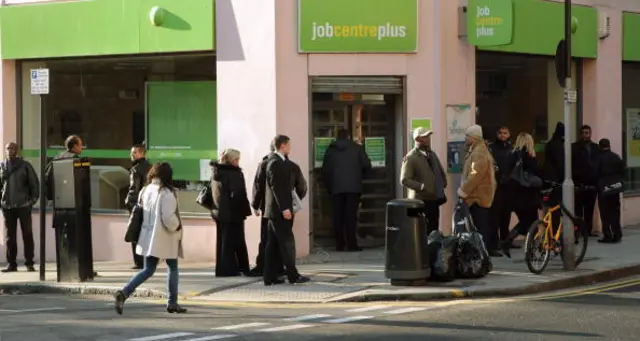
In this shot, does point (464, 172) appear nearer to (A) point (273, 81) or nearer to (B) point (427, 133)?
(B) point (427, 133)

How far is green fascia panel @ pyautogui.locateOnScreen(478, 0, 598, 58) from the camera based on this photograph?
17.7 meters

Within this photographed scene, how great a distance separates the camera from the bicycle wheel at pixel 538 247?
13.9 m

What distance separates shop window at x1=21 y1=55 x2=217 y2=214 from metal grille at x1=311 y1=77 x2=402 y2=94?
1.80 m

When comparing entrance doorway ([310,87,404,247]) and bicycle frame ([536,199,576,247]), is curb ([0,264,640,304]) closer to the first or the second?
bicycle frame ([536,199,576,247])

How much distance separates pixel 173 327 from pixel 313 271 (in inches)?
171

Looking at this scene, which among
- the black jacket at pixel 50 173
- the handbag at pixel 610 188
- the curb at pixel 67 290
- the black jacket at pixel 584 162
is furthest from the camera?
the black jacket at pixel 584 162

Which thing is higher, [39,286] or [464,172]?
[464,172]

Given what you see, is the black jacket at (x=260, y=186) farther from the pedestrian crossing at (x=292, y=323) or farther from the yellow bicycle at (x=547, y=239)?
the yellow bicycle at (x=547, y=239)

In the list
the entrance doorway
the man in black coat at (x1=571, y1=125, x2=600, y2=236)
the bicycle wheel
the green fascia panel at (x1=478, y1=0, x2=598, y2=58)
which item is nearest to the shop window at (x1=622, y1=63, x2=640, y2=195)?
the green fascia panel at (x1=478, y1=0, x2=598, y2=58)

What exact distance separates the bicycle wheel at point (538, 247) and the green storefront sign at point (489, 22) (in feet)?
11.1

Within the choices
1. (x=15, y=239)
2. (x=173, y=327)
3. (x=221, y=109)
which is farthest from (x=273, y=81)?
(x=173, y=327)

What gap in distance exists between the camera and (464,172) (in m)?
15.0

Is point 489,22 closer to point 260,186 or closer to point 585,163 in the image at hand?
point 585,163

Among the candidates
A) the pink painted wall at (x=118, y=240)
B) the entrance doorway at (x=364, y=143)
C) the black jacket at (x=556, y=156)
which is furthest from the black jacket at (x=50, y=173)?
the black jacket at (x=556, y=156)
